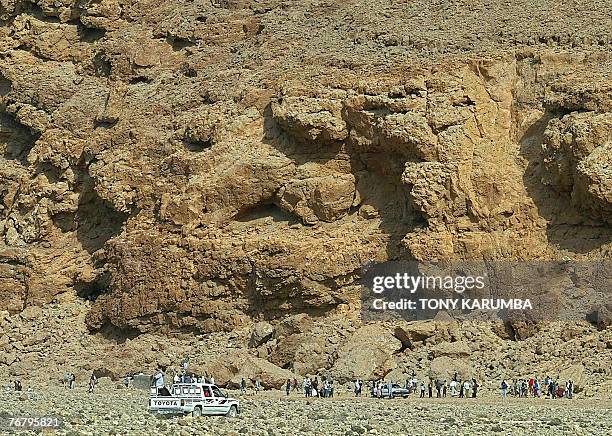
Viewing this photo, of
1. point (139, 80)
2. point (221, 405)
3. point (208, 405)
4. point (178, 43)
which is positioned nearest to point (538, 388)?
point (221, 405)

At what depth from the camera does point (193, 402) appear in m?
29.2

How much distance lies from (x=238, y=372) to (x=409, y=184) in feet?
27.1

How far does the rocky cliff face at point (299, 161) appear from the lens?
134 ft

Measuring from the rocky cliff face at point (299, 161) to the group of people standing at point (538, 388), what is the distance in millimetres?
5278

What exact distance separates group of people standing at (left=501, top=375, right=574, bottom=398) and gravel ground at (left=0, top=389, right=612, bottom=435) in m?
0.66

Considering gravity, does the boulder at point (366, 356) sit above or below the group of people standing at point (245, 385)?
above

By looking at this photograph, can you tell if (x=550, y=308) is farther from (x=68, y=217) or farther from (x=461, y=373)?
(x=68, y=217)

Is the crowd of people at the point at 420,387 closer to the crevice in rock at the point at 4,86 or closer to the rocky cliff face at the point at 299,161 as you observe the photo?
the rocky cliff face at the point at 299,161

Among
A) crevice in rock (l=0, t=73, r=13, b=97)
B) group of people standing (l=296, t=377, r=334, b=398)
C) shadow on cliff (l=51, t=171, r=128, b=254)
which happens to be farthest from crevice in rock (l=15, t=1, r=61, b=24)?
group of people standing (l=296, t=377, r=334, b=398)

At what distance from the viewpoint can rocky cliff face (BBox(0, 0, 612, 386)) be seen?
1612 inches

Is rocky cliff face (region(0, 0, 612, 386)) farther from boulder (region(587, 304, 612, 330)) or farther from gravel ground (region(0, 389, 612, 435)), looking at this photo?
gravel ground (region(0, 389, 612, 435))

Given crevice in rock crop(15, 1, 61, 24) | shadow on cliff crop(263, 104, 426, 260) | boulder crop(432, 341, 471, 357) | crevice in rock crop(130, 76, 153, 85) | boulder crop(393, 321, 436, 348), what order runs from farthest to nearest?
crevice in rock crop(15, 1, 61, 24) < crevice in rock crop(130, 76, 153, 85) < shadow on cliff crop(263, 104, 426, 260) < boulder crop(393, 321, 436, 348) < boulder crop(432, 341, 471, 357)

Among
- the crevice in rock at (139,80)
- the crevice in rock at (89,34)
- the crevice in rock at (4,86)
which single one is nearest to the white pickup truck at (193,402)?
the crevice in rock at (139,80)

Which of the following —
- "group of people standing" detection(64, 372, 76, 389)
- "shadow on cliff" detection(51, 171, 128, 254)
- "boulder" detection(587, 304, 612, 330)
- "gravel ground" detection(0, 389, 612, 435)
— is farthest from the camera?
"shadow on cliff" detection(51, 171, 128, 254)
